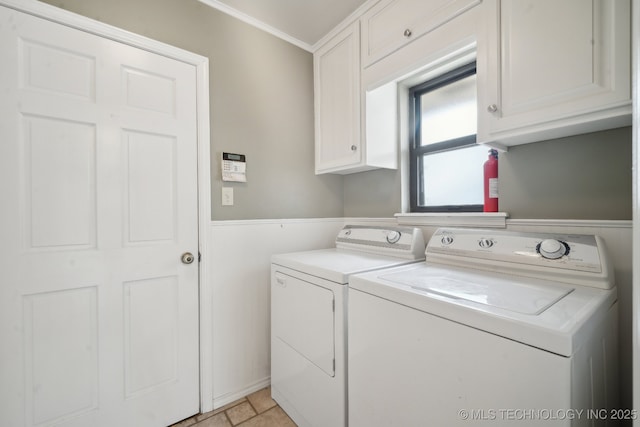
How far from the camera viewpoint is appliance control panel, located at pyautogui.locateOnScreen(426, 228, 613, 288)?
100 cm

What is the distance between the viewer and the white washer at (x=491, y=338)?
68 centimetres

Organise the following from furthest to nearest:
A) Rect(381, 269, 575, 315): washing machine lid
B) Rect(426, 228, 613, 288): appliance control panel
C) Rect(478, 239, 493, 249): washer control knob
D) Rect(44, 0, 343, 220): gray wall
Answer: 1. Rect(44, 0, 343, 220): gray wall
2. Rect(478, 239, 493, 249): washer control knob
3. Rect(426, 228, 613, 288): appliance control panel
4. Rect(381, 269, 575, 315): washing machine lid

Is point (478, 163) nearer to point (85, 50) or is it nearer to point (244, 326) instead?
point (244, 326)

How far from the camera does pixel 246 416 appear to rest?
160 centimetres

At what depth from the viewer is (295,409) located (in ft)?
5.02

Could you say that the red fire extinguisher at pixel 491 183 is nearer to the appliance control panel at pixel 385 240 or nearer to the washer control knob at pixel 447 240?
the washer control knob at pixel 447 240

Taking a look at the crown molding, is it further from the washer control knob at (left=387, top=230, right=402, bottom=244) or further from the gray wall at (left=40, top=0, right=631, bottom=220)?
the washer control knob at (left=387, top=230, right=402, bottom=244)

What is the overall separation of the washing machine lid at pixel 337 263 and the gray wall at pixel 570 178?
0.65m

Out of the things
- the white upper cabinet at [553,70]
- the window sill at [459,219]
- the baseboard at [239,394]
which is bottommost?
the baseboard at [239,394]

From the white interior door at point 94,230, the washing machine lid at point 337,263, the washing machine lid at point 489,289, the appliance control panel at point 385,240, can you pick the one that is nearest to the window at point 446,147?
the appliance control panel at point 385,240

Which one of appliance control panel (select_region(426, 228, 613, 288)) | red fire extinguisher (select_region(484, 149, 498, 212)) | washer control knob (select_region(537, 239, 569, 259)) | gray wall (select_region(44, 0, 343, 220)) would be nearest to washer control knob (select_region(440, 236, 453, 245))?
appliance control panel (select_region(426, 228, 613, 288))

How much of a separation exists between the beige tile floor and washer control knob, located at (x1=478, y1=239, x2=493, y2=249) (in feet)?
4.55

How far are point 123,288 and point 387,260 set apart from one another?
4.63 feet

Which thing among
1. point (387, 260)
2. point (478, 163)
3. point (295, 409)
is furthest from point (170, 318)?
point (478, 163)
